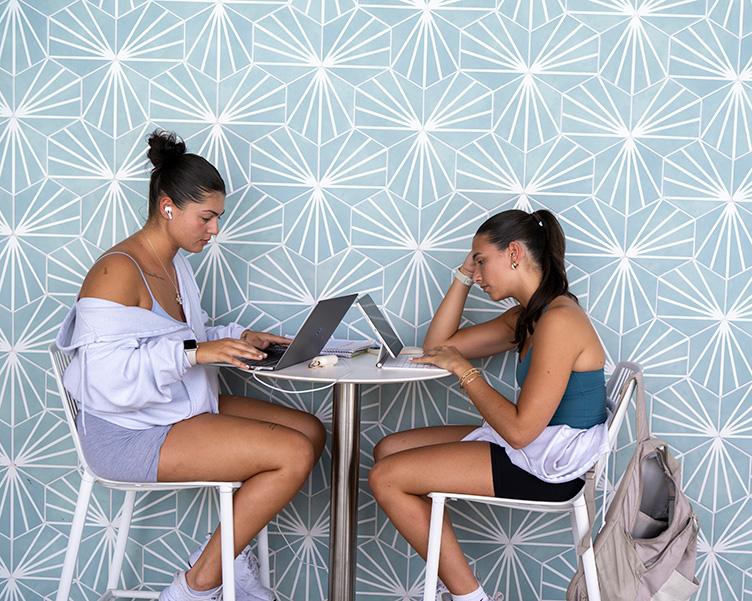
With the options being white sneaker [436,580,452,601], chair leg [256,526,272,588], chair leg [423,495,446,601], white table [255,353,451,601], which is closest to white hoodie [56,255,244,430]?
white table [255,353,451,601]

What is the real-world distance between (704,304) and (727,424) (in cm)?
41

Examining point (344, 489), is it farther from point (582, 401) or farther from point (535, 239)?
point (535, 239)

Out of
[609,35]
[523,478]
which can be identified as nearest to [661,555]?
[523,478]

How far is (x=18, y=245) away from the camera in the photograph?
9.09ft

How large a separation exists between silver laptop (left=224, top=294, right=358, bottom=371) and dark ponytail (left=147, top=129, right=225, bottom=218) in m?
0.48

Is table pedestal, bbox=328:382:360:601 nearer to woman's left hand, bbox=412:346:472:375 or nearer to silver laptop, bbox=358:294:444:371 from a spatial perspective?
silver laptop, bbox=358:294:444:371

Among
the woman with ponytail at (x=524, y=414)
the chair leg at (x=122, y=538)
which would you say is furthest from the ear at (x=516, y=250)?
the chair leg at (x=122, y=538)

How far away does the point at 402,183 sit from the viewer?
8.93 feet

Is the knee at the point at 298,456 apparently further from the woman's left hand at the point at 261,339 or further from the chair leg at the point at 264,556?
the chair leg at the point at 264,556

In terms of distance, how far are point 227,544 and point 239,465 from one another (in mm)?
198

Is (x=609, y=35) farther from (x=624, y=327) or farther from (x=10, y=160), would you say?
(x=10, y=160)

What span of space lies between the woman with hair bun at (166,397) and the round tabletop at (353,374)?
112 millimetres

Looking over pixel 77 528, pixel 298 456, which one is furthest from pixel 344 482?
pixel 77 528

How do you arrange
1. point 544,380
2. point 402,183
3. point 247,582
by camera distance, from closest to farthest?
point 544,380 → point 247,582 → point 402,183
